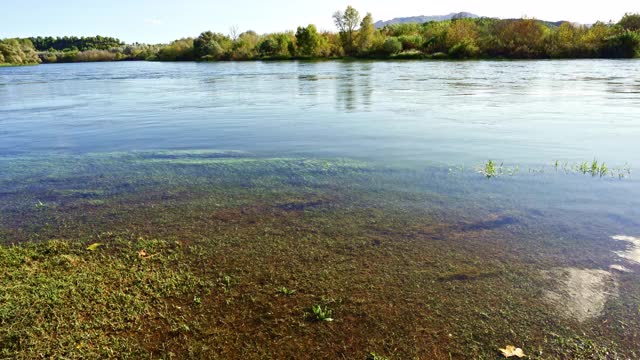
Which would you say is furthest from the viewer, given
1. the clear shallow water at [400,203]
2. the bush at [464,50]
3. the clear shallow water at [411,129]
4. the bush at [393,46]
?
the bush at [393,46]

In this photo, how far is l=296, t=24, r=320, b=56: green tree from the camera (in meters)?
81.2

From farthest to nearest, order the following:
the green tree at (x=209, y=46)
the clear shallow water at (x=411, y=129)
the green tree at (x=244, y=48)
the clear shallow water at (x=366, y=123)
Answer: the green tree at (x=209, y=46), the green tree at (x=244, y=48), the clear shallow water at (x=366, y=123), the clear shallow water at (x=411, y=129)

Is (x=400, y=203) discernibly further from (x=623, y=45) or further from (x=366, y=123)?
(x=623, y=45)

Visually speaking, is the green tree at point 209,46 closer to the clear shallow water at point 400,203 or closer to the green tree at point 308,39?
the green tree at point 308,39

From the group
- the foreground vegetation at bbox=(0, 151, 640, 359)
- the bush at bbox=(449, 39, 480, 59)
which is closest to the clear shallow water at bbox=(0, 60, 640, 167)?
the foreground vegetation at bbox=(0, 151, 640, 359)

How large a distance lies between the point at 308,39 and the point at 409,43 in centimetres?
2053

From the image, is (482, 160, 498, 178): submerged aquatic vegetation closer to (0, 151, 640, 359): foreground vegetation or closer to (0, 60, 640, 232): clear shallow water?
(0, 60, 640, 232): clear shallow water

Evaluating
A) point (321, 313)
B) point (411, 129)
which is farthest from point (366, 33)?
point (321, 313)

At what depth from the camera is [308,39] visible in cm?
8138

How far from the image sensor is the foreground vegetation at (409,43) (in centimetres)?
5506

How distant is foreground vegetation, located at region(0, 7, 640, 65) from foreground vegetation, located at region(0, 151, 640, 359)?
58066 mm

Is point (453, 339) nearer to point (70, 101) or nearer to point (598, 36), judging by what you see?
point (70, 101)

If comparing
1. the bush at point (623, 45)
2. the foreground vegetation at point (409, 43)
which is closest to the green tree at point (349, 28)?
the foreground vegetation at point (409, 43)

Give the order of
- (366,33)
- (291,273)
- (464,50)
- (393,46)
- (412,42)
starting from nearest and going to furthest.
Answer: (291,273)
(464,50)
(393,46)
(412,42)
(366,33)
